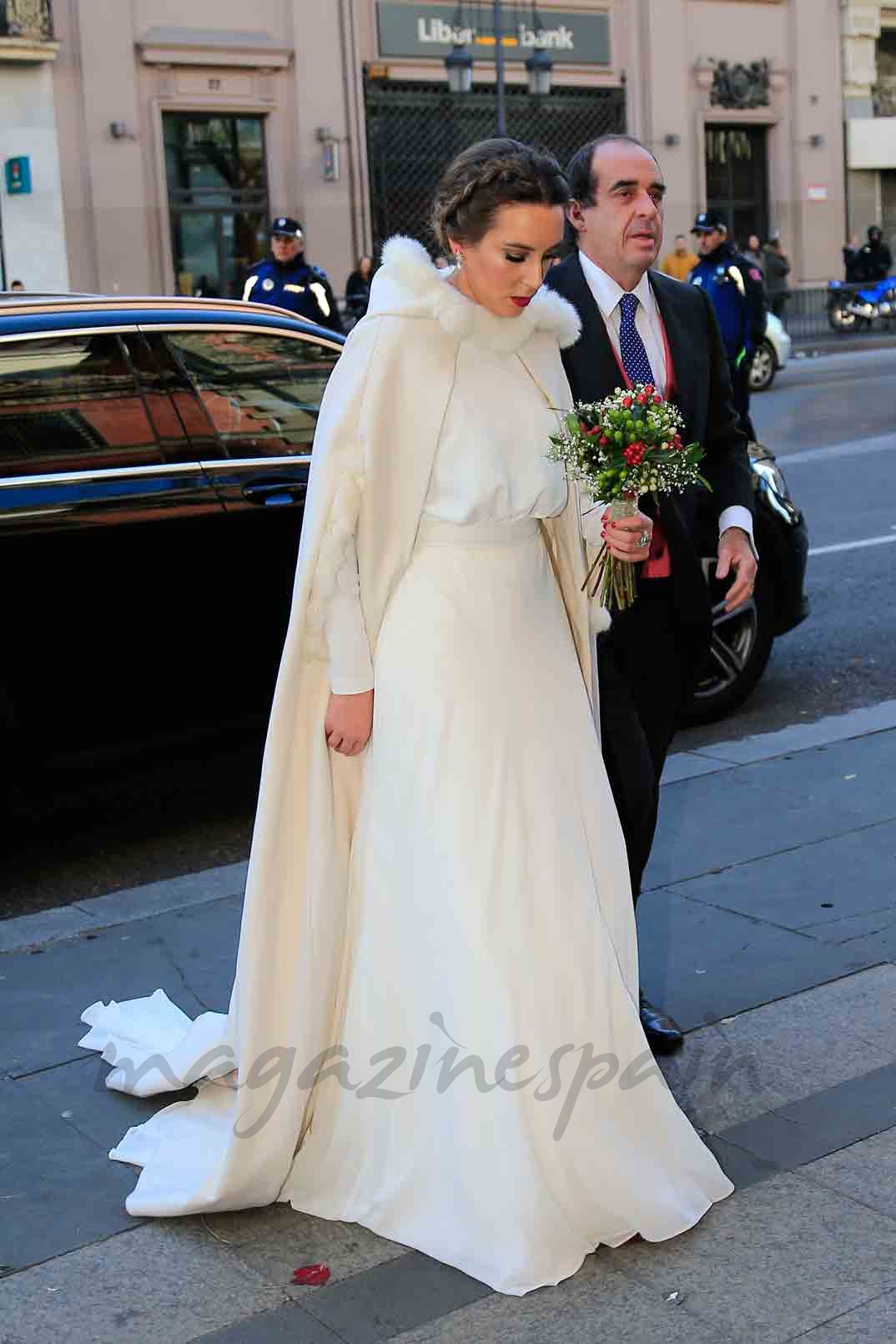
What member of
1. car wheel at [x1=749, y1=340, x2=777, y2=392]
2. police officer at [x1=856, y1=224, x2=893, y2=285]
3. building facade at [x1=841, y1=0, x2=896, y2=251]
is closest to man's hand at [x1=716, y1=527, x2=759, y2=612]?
car wheel at [x1=749, y1=340, x2=777, y2=392]

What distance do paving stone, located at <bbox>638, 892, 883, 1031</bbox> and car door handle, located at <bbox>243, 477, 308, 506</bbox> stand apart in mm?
1940

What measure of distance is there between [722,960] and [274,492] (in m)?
2.34

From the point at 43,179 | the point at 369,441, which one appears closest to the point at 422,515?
the point at 369,441

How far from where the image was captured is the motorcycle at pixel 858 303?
32.5 metres

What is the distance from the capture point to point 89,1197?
11.6 feet

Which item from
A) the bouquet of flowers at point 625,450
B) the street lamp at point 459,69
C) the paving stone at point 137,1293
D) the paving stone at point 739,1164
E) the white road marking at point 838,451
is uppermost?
the street lamp at point 459,69

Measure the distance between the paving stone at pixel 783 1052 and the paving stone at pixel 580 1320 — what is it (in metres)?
0.67

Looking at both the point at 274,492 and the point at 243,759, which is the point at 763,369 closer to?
the point at 243,759

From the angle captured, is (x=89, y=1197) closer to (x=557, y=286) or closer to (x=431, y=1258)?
(x=431, y=1258)

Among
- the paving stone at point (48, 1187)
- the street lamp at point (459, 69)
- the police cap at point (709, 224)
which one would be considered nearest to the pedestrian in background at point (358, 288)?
the street lamp at point (459, 69)

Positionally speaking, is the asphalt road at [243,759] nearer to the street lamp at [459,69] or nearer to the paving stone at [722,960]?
the paving stone at [722,960]

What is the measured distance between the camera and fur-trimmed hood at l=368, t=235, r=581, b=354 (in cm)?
331

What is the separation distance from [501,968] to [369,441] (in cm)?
99

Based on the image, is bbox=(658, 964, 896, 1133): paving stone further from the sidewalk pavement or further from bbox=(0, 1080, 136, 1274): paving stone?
bbox=(0, 1080, 136, 1274): paving stone
